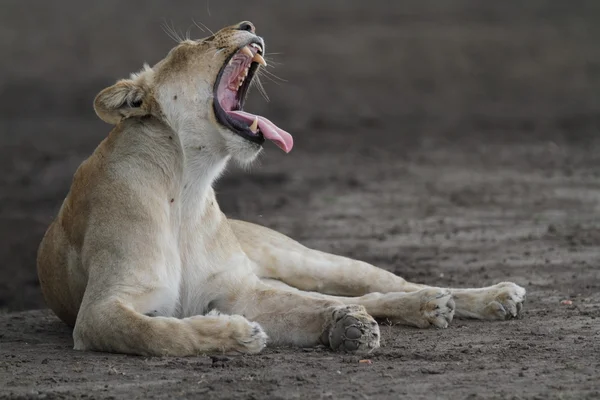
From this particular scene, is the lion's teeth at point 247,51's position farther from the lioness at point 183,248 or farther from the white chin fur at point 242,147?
the white chin fur at point 242,147

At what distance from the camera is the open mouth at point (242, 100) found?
18.8 feet

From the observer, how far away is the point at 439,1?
25.6 metres

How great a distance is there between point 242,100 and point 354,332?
1.36 m

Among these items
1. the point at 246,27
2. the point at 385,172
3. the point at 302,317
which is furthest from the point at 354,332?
the point at 385,172

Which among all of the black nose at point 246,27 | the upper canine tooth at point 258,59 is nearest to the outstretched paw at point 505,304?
the upper canine tooth at point 258,59

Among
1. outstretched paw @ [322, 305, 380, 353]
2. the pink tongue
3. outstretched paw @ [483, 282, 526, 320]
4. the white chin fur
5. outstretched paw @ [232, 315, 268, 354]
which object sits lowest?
outstretched paw @ [232, 315, 268, 354]

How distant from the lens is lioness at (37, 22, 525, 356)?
526cm

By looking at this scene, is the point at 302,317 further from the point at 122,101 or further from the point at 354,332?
the point at 122,101

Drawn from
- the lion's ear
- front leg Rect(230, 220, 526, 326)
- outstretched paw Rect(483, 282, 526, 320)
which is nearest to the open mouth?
the lion's ear

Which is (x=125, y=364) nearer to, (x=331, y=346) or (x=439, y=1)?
(x=331, y=346)

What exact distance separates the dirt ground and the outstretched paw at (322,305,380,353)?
6 centimetres

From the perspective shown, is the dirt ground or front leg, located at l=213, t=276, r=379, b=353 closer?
the dirt ground

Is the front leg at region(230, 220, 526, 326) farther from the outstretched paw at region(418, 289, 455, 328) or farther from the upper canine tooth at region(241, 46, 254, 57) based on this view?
the upper canine tooth at region(241, 46, 254, 57)

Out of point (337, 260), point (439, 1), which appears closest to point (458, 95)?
point (439, 1)
